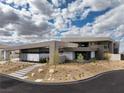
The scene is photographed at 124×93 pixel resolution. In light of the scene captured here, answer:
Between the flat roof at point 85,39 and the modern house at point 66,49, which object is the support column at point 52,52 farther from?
the flat roof at point 85,39

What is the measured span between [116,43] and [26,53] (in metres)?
37.7

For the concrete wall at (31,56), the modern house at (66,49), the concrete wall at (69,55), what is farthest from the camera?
the concrete wall at (69,55)

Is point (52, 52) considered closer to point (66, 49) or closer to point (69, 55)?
point (69, 55)

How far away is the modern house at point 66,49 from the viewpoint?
39.9 metres

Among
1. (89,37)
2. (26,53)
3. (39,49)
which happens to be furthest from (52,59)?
(89,37)

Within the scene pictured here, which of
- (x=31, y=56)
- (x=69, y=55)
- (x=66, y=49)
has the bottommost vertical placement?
(x=31, y=56)

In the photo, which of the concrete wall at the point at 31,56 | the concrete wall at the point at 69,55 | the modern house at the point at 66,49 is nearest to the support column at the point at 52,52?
the modern house at the point at 66,49

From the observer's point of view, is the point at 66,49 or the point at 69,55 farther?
the point at 66,49

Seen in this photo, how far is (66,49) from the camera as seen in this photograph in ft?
157

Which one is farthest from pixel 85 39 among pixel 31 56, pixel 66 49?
pixel 31 56

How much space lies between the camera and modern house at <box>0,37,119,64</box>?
39.9 meters

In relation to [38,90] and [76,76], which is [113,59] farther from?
[38,90]

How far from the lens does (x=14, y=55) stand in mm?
67250

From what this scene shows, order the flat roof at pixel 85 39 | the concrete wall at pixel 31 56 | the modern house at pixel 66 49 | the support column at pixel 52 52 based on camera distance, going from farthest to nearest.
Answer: the flat roof at pixel 85 39, the concrete wall at pixel 31 56, the modern house at pixel 66 49, the support column at pixel 52 52
